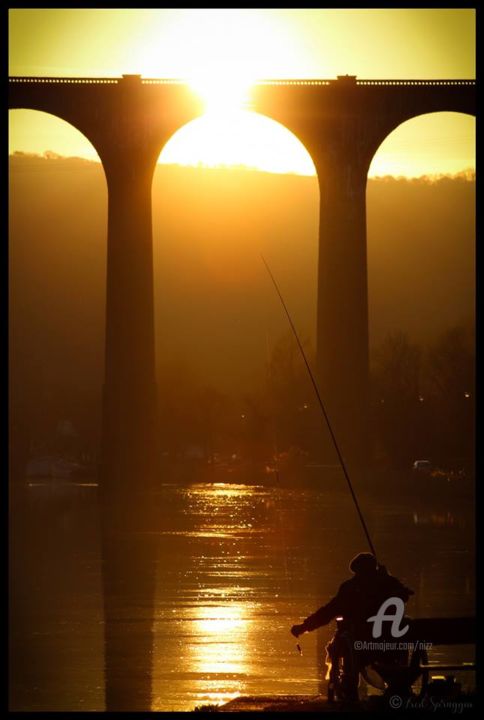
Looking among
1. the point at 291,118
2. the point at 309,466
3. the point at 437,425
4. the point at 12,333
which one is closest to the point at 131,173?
the point at 291,118

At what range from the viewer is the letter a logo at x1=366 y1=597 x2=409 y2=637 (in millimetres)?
10852

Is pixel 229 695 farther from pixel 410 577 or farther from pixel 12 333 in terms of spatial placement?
pixel 12 333

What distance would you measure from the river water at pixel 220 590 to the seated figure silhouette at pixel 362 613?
1589 millimetres

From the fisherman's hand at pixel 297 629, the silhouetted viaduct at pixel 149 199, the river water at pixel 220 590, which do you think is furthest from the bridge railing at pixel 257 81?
the fisherman's hand at pixel 297 629

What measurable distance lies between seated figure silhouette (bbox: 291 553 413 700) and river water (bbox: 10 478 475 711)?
1.59m

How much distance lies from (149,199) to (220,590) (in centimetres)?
3915

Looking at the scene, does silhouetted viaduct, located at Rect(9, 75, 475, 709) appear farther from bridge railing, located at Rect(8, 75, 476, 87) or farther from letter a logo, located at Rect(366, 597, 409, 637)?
letter a logo, located at Rect(366, 597, 409, 637)

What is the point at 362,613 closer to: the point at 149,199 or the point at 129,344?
the point at 129,344

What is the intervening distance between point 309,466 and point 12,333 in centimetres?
3605

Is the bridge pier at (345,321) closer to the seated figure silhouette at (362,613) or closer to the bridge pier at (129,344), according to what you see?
the bridge pier at (129,344)

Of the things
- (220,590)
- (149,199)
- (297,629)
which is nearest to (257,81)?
(149,199)

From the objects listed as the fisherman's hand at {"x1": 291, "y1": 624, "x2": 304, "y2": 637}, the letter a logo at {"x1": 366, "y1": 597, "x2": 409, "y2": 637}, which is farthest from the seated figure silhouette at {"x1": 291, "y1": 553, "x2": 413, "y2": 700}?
the fisherman's hand at {"x1": 291, "y1": 624, "x2": 304, "y2": 637}

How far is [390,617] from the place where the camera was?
428 inches
